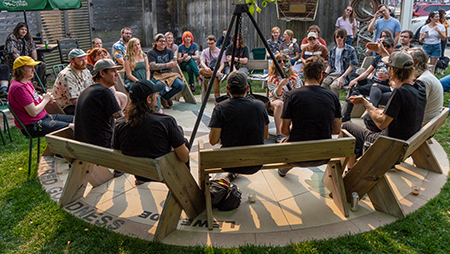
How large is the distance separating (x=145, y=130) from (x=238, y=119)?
0.86m

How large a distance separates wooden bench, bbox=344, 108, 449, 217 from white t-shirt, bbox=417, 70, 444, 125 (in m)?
0.45

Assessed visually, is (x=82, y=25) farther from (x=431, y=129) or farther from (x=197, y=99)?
(x=431, y=129)

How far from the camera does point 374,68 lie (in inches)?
248

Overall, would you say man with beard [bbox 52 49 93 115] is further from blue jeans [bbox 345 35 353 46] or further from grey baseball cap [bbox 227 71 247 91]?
blue jeans [bbox 345 35 353 46]

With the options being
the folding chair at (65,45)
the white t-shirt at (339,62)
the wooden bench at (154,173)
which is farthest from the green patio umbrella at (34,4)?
the white t-shirt at (339,62)

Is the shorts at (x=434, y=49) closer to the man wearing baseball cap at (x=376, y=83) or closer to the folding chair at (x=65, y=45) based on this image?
the man wearing baseball cap at (x=376, y=83)

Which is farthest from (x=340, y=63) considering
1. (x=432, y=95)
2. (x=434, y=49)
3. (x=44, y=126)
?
(x=44, y=126)

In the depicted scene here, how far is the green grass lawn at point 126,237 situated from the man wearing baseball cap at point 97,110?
33.0 inches

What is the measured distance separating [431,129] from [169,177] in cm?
293

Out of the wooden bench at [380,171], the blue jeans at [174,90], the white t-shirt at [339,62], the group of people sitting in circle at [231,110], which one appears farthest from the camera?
the blue jeans at [174,90]

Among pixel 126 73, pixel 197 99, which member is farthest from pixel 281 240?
pixel 197 99

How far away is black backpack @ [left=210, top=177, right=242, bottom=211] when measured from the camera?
11.7ft

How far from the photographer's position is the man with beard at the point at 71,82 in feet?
16.0

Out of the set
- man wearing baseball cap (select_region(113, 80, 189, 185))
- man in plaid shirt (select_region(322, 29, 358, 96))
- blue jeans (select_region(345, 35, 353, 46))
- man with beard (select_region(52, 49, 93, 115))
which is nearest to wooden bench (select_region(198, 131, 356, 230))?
man wearing baseball cap (select_region(113, 80, 189, 185))
